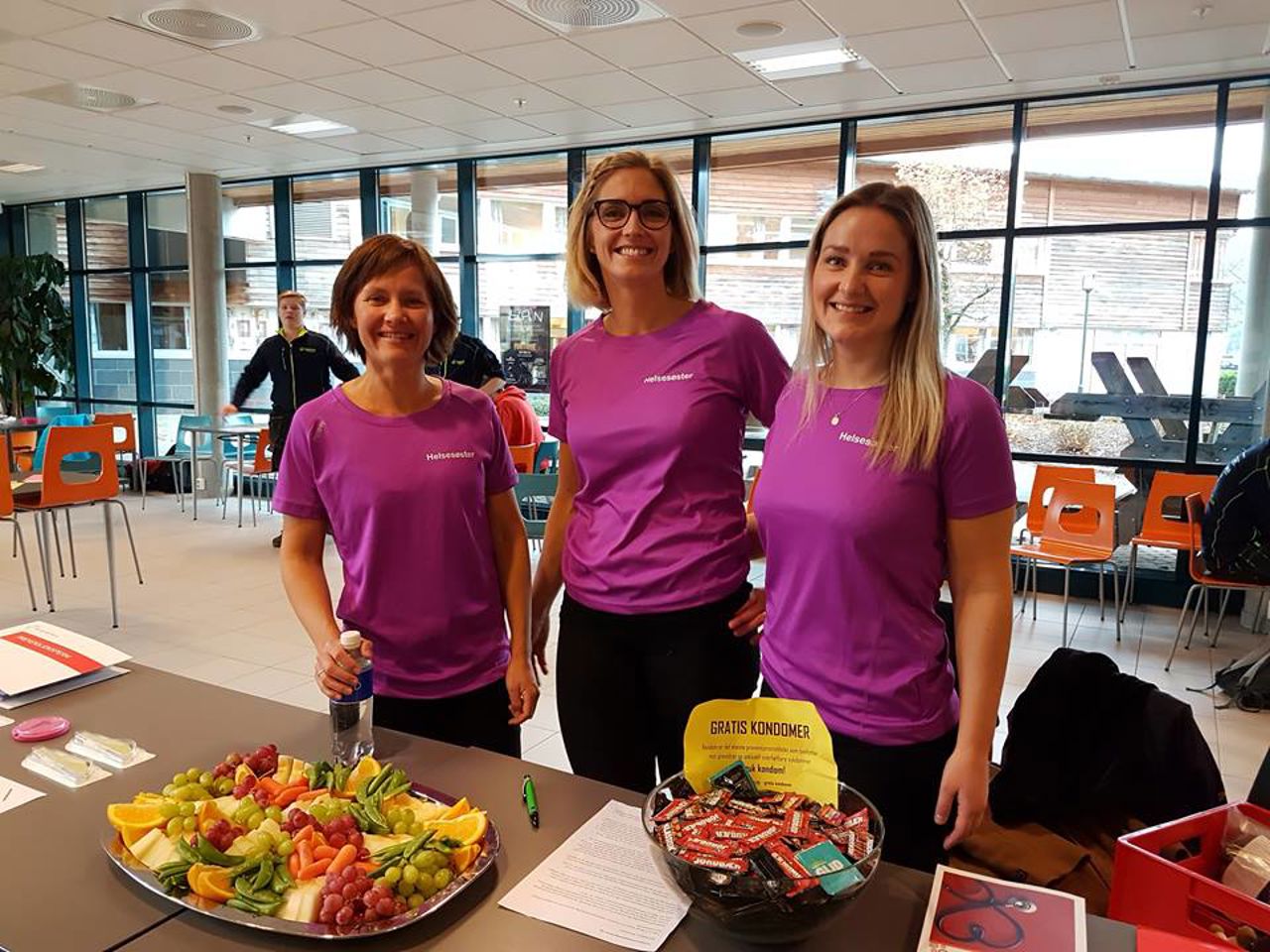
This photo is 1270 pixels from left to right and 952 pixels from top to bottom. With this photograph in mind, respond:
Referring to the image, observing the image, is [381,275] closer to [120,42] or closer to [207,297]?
[120,42]

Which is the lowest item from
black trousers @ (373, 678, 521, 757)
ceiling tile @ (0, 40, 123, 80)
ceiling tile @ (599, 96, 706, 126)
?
black trousers @ (373, 678, 521, 757)

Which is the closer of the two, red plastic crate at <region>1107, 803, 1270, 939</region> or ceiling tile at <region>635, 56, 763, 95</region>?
red plastic crate at <region>1107, 803, 1270, 939</region>

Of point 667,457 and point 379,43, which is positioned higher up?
point 379,43

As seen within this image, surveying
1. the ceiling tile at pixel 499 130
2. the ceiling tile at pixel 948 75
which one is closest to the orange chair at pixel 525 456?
the ceiling tile at pixel 499 130

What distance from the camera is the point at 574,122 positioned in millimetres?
6680

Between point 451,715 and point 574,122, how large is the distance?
580cm

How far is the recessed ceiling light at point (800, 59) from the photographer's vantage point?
4.99 m

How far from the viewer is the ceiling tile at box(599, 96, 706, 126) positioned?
6133 millimetres

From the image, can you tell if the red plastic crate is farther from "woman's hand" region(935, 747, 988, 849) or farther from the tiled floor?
the tiled floor

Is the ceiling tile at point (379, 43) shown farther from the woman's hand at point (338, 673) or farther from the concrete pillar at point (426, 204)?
the woman's hand at point (338, 673)

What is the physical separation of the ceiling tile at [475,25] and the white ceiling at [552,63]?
0.01m

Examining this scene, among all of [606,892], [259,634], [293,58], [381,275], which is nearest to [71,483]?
[259,634]

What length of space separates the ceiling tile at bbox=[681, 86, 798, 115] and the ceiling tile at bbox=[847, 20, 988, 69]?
0.85 metres

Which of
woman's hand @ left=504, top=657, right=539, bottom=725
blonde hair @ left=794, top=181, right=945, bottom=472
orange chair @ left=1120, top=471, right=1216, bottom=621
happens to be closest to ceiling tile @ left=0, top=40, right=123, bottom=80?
woman's hand @ left=504, top=657, right=539, bottom=725
